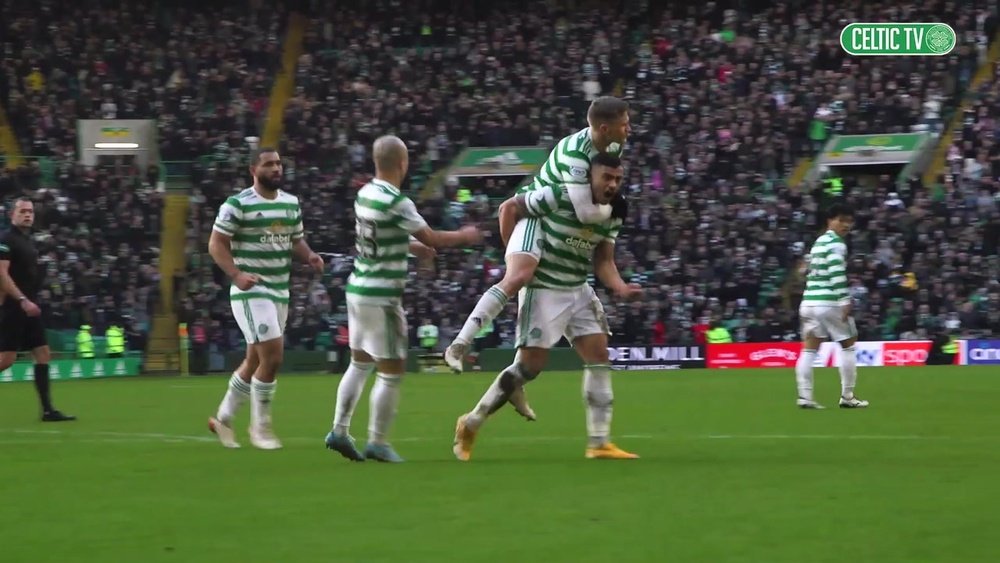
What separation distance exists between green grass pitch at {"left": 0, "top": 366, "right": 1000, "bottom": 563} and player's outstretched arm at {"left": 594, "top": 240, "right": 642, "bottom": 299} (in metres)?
1.13

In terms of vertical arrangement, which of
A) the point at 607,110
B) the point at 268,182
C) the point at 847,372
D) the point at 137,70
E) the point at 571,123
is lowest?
the point at 847,372

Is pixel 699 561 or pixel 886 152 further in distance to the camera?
pixel 886 152

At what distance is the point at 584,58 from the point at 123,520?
111ft

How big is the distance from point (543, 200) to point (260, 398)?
272 centimetres

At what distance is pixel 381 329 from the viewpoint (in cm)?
1012

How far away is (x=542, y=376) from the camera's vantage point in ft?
88.0

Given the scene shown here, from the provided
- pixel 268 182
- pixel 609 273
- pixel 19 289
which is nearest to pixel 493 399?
pixel 609 273

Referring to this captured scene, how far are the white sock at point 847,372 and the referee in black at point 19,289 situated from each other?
28.0 ft

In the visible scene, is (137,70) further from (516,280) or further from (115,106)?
(516,280)

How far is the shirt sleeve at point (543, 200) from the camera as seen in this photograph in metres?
10.1

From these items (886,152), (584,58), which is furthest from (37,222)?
(886,152)

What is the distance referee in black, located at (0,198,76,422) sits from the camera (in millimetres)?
14570

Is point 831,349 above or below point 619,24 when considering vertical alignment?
below

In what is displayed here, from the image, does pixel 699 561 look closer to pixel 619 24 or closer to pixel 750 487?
pixel 750 487
